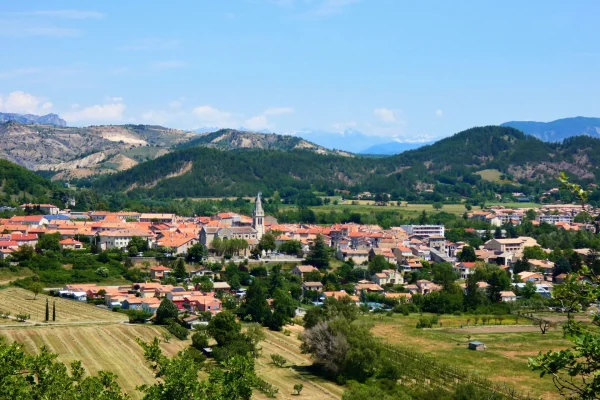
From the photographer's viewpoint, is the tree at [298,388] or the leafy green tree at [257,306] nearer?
the tree at [298,388]

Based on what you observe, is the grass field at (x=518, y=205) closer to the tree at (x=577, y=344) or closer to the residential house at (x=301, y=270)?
the residential house at (x=301, y=270)

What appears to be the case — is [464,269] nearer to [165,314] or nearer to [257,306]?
[257,306]

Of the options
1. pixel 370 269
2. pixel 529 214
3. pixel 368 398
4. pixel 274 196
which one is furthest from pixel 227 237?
pixel 274 196

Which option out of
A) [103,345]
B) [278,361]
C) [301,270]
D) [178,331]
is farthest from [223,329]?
[301,270]

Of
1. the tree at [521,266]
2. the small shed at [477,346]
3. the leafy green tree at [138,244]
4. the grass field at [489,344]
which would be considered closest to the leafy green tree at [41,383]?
the grass field at [489,344]

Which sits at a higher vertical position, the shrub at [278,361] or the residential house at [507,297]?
the residential house at [507,297]

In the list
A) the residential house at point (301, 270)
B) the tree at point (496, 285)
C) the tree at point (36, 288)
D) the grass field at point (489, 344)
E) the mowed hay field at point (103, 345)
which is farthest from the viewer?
the residential house at point (301, 270)

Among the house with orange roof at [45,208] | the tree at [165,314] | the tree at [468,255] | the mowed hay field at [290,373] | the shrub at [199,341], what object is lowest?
the mowed hay field at [290,373]
